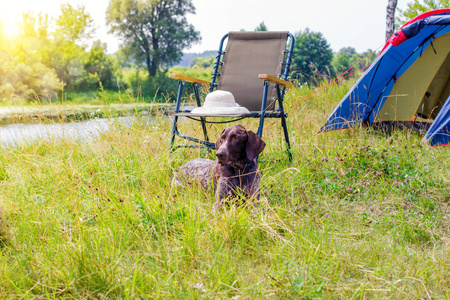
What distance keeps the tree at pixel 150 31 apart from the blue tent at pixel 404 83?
22.6 m

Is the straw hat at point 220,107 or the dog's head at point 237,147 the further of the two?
the straw hat at point 220,107

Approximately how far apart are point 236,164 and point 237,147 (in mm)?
103

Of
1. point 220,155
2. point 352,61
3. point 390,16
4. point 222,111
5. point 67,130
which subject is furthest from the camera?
point 352,61

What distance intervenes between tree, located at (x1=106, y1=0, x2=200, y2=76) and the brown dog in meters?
24.4

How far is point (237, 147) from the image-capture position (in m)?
2.02

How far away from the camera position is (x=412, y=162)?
115 inches

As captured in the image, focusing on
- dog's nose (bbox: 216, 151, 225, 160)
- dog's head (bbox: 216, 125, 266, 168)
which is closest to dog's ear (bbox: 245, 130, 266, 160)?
dog's head (bbox: 216, 125, 266, 168)

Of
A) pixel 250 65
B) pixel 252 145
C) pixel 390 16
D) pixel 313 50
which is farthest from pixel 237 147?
pixel 313 50

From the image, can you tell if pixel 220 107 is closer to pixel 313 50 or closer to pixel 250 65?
pixel 250 65

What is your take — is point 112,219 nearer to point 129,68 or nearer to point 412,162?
point 412,162

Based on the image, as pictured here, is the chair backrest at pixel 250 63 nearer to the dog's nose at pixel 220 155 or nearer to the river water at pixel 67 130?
the river water at pixel 67 130

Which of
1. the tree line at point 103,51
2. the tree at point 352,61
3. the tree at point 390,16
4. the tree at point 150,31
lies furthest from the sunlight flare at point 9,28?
the tree at point 390,16

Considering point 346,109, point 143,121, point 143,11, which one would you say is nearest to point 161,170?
point 143,121

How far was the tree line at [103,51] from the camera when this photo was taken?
20627 millimetres
